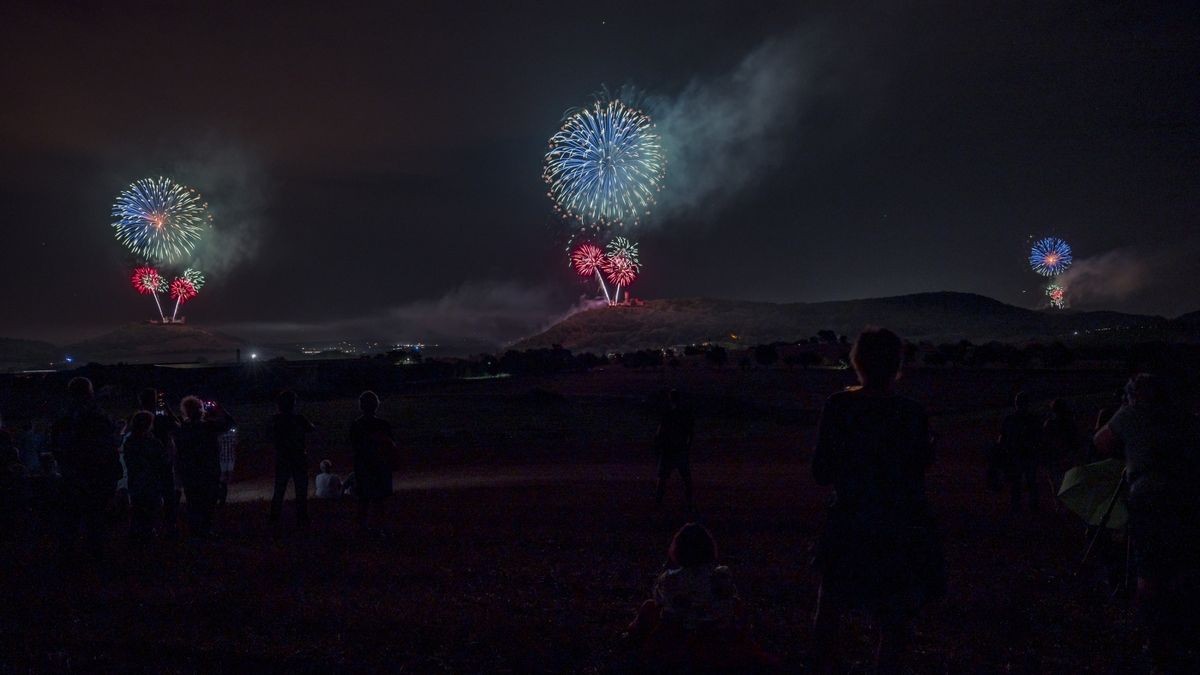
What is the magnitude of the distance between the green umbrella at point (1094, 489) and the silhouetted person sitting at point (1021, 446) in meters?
5.24

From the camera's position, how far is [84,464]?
27.5ft

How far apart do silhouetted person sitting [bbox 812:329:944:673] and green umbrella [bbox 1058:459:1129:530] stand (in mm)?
3294

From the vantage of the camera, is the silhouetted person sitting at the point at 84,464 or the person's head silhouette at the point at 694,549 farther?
the silhouetted person sitting at the point at 84,464

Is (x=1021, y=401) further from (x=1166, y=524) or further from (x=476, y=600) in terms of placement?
(x=476, y=600)

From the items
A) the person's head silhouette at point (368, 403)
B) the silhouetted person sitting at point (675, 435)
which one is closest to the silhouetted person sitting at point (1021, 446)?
the silhouetted person sitting at point (675, 435)

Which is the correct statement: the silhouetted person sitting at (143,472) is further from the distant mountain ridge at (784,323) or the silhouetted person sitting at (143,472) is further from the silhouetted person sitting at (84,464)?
the distant mountain ridge at (784,323)

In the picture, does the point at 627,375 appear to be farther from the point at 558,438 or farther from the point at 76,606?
the point at 76,606

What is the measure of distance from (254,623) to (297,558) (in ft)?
8.12

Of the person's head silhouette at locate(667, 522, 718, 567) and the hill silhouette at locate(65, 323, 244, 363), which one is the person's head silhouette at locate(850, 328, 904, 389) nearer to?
the person's head silhouette at locate(667, 522, 718, 567)

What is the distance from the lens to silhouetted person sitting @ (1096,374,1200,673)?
518 centimetres

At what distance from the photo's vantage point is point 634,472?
2016cm

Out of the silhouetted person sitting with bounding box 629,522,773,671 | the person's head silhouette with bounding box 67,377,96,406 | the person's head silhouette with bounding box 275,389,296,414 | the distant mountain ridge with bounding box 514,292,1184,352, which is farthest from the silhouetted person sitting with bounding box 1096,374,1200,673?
the distant mountain ridge with bounding box 514,292,1184,352

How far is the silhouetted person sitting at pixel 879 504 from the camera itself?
4094 millimetres

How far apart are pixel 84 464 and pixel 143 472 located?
123 centimetres
